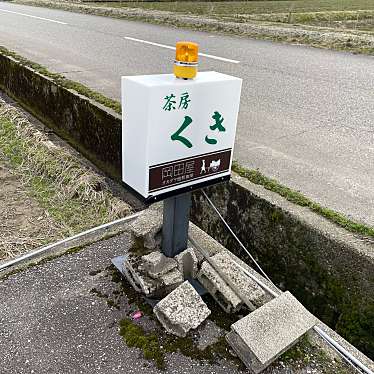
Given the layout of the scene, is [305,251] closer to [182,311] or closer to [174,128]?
[182,311]

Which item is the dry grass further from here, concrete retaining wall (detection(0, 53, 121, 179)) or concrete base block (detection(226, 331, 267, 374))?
concrete base block (detection(226, 331, 267, 374))

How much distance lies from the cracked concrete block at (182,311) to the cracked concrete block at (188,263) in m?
0.21

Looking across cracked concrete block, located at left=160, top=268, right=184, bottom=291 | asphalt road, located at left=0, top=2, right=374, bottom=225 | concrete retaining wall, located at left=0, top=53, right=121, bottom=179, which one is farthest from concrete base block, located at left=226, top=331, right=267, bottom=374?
concrete retaining wall, located at left=0, top=53, right=121, bottom=179

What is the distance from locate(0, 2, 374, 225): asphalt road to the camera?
3469mm

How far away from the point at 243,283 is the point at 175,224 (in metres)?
0.52

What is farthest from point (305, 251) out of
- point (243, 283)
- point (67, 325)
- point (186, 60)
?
point (67, 325)

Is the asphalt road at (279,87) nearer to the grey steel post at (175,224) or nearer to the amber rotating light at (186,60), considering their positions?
the grey steel post at (175,224)

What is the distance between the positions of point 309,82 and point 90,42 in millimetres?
6028

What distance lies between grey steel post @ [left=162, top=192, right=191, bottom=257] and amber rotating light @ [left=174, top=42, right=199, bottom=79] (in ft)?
2.18

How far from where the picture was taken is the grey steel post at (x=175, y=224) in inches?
91.7

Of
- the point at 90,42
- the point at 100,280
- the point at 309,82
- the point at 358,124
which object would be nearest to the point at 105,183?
the point at 100,280

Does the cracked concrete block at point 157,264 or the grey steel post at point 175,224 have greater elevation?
the grey steel post at point 175,224

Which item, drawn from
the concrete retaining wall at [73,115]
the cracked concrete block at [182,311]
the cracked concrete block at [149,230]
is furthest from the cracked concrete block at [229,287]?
the concrete retaining wall at [73,115]

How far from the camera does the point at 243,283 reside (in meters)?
2.36
